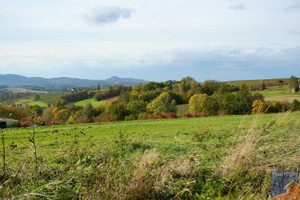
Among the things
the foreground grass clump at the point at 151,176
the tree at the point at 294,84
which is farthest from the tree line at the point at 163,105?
the tree at the point at 294,84

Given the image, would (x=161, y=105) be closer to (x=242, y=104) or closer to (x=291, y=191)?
(x=242, y=104)

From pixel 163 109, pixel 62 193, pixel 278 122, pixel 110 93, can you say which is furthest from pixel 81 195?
pixel 110 93

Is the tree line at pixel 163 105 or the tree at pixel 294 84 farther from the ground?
the tree at pixel 294 84

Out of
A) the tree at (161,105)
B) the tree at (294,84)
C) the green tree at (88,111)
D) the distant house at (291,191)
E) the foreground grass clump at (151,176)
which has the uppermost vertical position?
the tree at (294,84)

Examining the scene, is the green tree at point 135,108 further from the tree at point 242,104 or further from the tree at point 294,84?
the tree at point 294,84

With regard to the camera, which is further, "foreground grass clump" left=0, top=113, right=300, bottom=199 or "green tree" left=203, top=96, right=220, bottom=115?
"green tree" left=203, top=96, right=220, bottom=115

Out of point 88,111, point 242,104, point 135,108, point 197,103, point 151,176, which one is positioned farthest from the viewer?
point 88,111

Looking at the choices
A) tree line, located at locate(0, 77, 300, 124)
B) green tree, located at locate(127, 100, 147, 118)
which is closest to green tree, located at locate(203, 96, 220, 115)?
tree line, located at locate(0, 77, 300, 124)

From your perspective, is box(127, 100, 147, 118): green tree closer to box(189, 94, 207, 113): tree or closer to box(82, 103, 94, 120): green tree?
box(82, 103, 94, 120): green tree

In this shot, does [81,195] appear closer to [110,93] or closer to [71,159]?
[71,159]

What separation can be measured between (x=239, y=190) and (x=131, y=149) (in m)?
3.94

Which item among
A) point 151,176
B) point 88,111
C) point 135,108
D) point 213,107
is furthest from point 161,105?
point 151,176

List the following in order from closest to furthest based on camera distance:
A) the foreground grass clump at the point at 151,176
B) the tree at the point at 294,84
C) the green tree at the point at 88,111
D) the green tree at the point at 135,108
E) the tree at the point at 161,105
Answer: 1. the foreground grass clump at the point at 151,176
2. the tree at the point at 161,105
3. the green tree at the point at 135,108
4. the green tree at the point at 88,111
5. the tree at the point at 294,84

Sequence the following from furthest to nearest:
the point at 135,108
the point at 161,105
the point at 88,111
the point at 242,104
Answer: the point at 88,111, the point at 161,105, the point at 135,108, the point at 242,104
